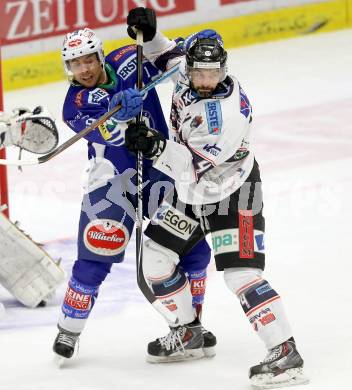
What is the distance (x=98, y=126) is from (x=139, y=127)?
0.95 ft

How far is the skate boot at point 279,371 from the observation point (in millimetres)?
4934

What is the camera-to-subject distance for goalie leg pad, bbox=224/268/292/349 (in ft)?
16.3

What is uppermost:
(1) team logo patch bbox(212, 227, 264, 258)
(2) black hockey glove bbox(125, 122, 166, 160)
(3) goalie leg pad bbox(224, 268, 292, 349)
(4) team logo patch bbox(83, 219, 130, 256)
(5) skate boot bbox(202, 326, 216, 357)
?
(2) black hockey glove bbox(125, 122, 166, 160)

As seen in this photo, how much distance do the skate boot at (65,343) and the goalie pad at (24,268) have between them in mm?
663

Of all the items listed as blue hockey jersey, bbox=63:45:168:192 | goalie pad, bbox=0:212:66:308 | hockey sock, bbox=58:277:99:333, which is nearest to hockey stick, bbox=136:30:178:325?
blue hockey jersey, bbox=63:45:168:192

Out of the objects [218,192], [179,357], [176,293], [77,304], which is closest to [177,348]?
[179,357]

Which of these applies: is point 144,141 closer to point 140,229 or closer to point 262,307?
point 140,229

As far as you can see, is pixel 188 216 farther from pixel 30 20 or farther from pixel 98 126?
pixel 30 20

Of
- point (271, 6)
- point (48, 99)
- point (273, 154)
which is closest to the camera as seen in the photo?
point (273, 154)

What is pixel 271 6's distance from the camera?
10.8 metres

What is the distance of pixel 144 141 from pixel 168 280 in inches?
26.9

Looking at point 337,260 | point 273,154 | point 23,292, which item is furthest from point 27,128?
point 273,154

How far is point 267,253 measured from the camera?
22.0 ft

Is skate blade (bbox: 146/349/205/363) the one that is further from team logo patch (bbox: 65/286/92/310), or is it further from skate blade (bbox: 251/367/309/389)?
skate blade (bbox: 251/367/309/389)
